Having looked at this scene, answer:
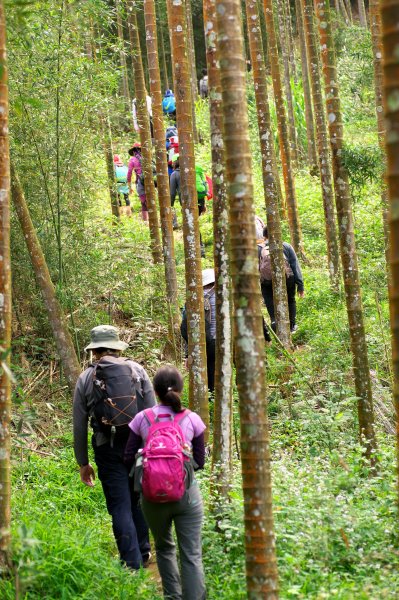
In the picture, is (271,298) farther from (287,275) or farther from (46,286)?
(46,286)

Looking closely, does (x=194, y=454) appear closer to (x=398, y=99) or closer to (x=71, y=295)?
(x=398, y=99)

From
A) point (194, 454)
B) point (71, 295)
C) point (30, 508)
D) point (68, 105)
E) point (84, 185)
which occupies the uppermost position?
point (68, 105)

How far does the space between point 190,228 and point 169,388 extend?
391cm

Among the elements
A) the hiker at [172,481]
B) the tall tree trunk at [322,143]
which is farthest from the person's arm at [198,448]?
the tall tree trunk at [322,143]

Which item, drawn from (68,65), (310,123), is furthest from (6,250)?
(310,123)

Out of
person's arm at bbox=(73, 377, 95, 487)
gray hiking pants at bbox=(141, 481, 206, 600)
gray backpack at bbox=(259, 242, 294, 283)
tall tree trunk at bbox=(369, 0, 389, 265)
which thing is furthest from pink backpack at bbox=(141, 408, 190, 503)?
gray backpack at bbox=(259, 242, 294, 283)

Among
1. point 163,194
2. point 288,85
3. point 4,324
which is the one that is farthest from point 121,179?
point 4,324

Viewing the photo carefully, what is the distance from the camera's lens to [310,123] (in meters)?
21.7

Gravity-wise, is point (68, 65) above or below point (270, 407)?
above

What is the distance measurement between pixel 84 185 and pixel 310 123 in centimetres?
1165

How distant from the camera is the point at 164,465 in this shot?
5.11 m

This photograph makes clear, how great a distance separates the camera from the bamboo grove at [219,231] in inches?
168

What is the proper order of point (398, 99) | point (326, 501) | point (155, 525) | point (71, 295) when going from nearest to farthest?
1. point (398, 99)
2. point (155, 525)
3. point (326, 501)
4. point (71, 295)

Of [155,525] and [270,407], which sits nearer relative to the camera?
[155,525]
